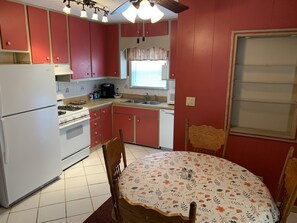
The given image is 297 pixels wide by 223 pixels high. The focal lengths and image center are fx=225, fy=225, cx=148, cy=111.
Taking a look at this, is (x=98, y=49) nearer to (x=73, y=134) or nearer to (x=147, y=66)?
(x=147, y=66)

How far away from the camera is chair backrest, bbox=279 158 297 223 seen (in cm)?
140

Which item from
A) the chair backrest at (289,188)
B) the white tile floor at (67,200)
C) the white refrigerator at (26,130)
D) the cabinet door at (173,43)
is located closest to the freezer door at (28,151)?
the white refrigerator at (26,130)

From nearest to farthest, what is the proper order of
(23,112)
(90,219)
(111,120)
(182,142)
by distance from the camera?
(90,219) → (23,112) → (182,142) → (111,120)

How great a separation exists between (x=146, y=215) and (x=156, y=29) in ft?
11.7

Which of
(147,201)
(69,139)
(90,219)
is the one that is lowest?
(90,219)

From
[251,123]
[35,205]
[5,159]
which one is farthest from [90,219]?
[251,123]

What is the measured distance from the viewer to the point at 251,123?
2.62 metres

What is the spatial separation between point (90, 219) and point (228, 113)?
6.21 ft

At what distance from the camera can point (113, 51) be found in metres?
4.54

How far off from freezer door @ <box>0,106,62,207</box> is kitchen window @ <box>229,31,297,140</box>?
2.27m

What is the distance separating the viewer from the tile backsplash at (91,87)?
4102 millimetres

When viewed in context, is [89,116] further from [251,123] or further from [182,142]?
[251,123]

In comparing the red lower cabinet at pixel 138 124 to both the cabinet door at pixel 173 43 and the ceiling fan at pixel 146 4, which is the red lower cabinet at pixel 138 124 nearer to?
the cabinet door at pixel 173 43

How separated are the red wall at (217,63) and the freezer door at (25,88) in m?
1.62
